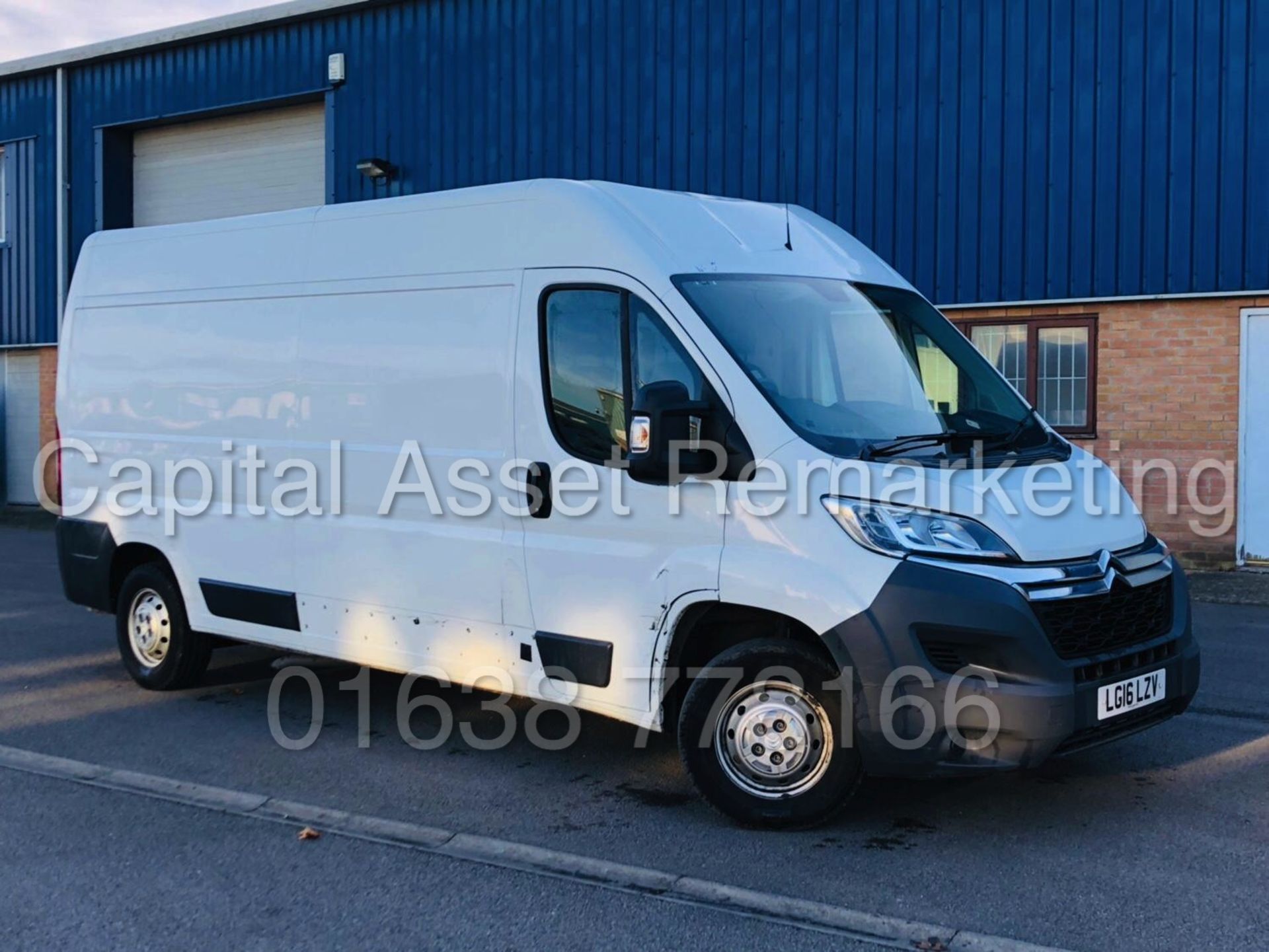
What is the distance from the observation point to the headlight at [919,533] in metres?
4.75

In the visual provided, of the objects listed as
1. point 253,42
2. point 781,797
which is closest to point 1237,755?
point 781,797

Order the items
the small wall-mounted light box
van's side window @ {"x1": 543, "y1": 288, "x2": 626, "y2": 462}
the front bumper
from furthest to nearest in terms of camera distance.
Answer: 1. the small wall-mounted light box
2. van's side window @ {"x1": 543, "y1": 288, "x2": 626, "y2": 462}
3. the front bumper

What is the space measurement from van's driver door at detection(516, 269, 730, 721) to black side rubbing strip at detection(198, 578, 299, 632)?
168cm

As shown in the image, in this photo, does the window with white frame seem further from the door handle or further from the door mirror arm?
the door mirror arm

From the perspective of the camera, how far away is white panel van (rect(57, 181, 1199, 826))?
4.79 metres

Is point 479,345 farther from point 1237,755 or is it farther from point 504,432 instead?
point 1237,755

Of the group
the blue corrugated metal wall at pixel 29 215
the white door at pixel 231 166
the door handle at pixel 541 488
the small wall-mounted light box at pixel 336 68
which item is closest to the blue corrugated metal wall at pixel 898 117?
the small wall-mounted light box at pixel 336 68

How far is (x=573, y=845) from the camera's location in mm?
4977

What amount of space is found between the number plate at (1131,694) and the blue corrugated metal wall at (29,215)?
18.4m

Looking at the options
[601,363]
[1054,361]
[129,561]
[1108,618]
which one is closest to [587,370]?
[601,363]

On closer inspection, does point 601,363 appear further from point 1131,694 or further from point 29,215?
point 29,215

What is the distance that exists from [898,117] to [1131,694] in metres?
9.61

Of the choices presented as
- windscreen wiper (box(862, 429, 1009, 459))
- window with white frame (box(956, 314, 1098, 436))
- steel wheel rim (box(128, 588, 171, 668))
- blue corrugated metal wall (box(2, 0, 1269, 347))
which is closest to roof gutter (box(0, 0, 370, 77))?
blue corrugated metal wall (box(2, 0, 1269, 347))

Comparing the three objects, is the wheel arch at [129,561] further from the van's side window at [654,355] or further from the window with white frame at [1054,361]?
the window with white frame at [1054,361]
